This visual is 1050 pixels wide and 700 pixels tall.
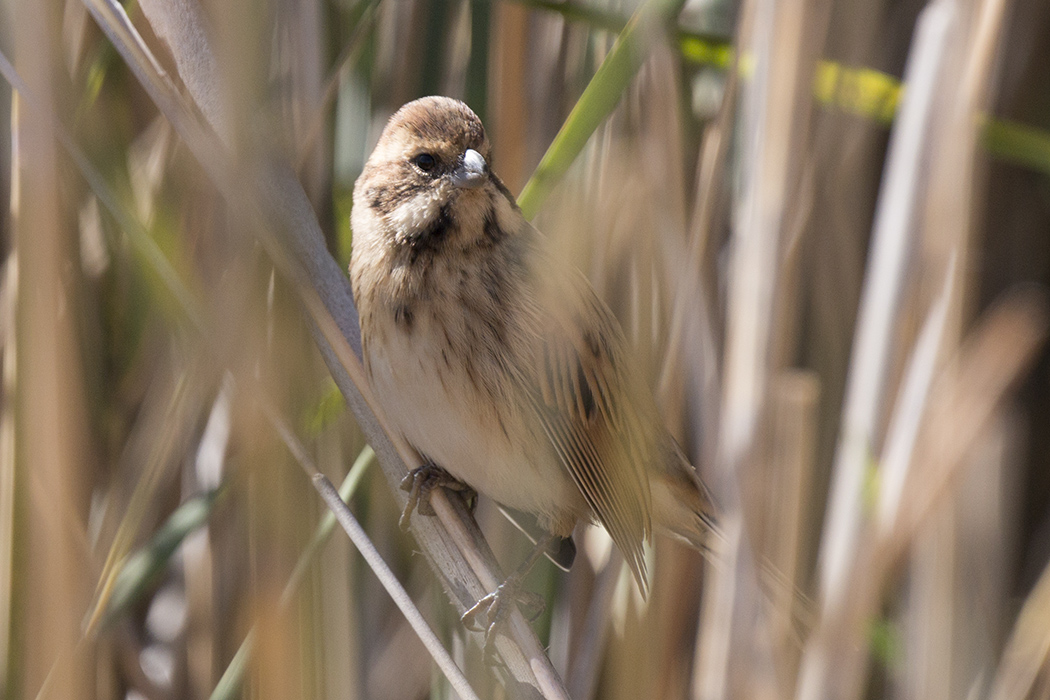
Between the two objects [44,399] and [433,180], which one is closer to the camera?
[44,399]

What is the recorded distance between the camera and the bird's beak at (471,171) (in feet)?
5.18

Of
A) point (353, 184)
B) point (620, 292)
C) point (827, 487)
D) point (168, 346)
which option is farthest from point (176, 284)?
point (827, 487)

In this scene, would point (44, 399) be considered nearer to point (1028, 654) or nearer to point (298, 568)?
point (298, 568)

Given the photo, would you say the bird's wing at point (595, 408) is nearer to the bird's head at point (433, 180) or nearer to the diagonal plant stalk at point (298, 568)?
the bird's head at point (433, 180)

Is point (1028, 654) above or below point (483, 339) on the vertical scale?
below

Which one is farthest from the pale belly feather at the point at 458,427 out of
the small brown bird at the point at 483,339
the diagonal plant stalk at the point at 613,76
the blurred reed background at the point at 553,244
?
the diagonal plant stalk at the point at 613,76

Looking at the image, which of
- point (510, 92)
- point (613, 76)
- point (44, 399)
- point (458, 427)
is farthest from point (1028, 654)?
point (44, 399)

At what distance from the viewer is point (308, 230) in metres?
1.50

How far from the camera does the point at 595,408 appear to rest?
188 cm

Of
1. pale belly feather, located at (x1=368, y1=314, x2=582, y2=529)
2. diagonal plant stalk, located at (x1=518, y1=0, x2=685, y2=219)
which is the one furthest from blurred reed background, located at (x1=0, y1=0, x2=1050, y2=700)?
pale belly feather, located at (x1=368, y1=314, x2=582, y2=529)

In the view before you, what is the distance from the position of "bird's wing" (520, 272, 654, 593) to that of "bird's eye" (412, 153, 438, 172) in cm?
32

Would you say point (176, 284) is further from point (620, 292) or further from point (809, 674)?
point (809, 674)

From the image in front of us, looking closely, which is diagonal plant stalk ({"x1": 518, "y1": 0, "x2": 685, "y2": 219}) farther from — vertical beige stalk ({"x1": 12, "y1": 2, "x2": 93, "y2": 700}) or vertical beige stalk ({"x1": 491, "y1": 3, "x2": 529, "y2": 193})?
vertical beige stalk ({"x1": 12, "y1": 2, "x2": 93, "y2": 700})

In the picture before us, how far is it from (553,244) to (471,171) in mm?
231
